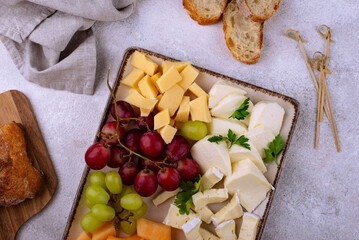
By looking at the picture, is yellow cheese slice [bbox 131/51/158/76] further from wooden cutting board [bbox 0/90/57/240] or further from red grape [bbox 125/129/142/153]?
wooden cutting board [bbox 0/90/57/240]

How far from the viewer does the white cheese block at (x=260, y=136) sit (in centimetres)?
132

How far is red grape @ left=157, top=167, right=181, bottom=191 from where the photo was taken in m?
1.26

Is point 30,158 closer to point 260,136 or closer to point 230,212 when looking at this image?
point 230,212

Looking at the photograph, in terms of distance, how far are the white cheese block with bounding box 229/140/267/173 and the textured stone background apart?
0.25m

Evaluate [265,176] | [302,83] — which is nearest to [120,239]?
[265,176]

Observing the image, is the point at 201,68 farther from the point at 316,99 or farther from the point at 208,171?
the point at 316,99

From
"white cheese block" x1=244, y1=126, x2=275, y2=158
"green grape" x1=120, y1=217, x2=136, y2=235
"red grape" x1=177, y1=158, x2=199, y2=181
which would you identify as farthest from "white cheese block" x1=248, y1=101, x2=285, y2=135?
A: "green grape" x1=120, y1=217, x2=136, y2=235

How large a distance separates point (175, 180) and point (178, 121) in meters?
0.27

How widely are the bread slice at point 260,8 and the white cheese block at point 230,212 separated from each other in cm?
77

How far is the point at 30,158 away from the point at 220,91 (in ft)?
3.02

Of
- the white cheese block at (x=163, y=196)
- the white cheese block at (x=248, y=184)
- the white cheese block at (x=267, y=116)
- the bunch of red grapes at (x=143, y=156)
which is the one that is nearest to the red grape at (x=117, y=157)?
the bunch of red grapes at (x=143, y=156)

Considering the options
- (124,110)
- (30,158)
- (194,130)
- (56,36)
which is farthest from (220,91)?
(30,158)

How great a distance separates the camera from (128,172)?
1302mm

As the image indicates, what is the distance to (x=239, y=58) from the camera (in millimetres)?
1503
